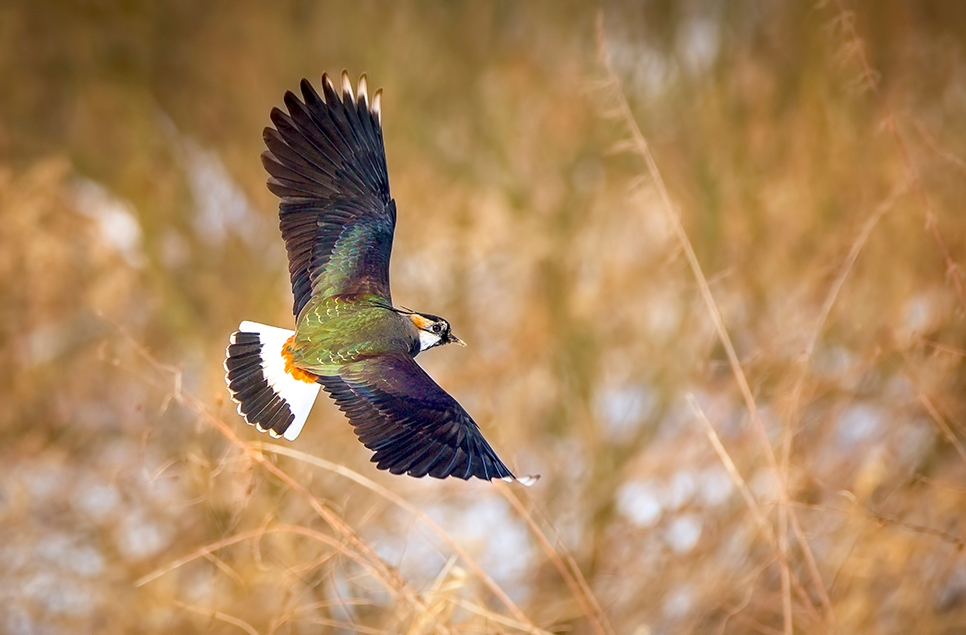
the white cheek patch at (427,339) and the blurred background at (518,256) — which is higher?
the blurred background at (518,256)

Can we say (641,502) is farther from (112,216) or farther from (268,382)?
(268,382)

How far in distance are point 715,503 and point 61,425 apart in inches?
154

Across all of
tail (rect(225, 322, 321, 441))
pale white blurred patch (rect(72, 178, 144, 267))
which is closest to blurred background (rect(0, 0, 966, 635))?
pale white blurred patch (rect(72, 178, 144, 267))

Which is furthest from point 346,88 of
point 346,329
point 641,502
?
point 641,502

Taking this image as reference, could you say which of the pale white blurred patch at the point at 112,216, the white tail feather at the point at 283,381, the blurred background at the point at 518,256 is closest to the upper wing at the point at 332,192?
the white tail feather at the point at 283,381

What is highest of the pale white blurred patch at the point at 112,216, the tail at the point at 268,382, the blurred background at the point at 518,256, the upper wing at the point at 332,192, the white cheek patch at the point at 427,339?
the pale white blurred patch at the point at 112,216

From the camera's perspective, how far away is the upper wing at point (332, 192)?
7.46 feet

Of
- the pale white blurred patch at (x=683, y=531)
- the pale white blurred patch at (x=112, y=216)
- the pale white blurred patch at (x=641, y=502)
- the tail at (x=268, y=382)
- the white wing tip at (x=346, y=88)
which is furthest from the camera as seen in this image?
the pale white blurred patch at (x=112, y=216)

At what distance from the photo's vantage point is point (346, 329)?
1.95m

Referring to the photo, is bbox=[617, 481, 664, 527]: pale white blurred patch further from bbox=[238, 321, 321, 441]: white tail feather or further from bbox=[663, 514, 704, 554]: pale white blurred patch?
bbox=[238, 321, 321, 441]: white tail feather

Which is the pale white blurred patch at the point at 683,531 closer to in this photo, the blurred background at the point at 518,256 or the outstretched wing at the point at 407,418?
the blurred background at the point at 518,256

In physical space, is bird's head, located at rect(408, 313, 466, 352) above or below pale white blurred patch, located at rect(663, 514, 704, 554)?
above

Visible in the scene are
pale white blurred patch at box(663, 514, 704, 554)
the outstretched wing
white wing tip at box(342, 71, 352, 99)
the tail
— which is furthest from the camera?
pale white blurred patch at box(663, 514, 704, 554)

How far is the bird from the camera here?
1.76m
